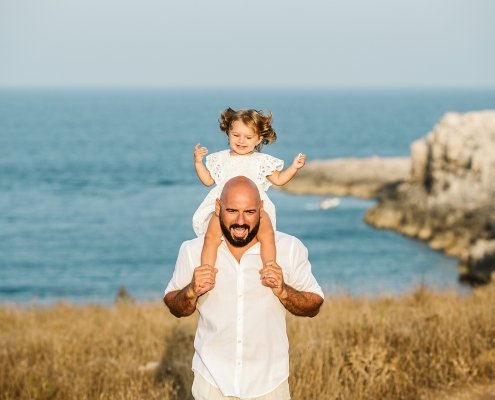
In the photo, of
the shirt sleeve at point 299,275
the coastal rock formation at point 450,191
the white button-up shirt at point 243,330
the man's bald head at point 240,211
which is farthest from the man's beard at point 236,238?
the coastal rock formation at point 450,191

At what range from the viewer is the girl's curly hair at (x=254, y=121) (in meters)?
5.81

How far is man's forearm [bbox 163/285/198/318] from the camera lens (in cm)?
480

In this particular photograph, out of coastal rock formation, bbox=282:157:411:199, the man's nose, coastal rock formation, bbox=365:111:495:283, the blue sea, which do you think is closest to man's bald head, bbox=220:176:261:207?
the man's nose

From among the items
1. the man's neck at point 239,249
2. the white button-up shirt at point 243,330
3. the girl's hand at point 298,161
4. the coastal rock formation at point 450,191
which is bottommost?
the coastal rock formation at point 450,191

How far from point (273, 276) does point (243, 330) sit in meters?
0.44

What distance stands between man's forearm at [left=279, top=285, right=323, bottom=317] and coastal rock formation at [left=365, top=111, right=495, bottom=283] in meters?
37.4

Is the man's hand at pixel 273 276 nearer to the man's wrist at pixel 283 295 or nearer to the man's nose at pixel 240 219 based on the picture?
the man's wrist at pixel 283 295

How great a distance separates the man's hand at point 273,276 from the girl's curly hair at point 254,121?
146 centimetres

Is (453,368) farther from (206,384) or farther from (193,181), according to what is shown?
(193,181)

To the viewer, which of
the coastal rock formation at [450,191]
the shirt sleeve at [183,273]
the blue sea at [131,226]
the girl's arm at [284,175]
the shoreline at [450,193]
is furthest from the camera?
the coastal rock formation at [450,191]

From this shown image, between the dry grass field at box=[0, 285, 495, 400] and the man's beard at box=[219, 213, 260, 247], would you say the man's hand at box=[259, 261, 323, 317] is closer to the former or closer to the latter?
the man's beard at box=[219, 213, 260, 247]

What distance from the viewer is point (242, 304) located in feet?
15.9

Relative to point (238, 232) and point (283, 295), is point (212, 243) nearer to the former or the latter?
point (238, 232)

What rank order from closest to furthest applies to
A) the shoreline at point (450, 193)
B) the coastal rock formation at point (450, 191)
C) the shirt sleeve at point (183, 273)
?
1. the shirt sleeve at point (183, 273)
2. the shoreline at point (450, 193)
3. the coastal rock formation at point (450, 191)
